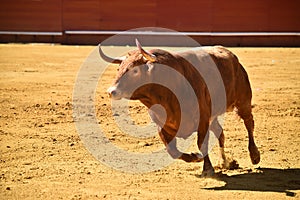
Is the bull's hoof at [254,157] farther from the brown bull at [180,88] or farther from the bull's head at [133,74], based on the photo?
the bull's head at [133,74]

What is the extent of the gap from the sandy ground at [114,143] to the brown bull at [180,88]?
253 mm

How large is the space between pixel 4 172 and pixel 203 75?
1579 mm

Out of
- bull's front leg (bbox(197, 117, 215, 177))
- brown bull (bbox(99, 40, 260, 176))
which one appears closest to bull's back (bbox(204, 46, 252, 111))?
brown bull (bbox(99, 40, 260, 176))

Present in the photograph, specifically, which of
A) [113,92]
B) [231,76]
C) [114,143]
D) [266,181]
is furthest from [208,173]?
[114,143]

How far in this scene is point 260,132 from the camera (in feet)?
20.2

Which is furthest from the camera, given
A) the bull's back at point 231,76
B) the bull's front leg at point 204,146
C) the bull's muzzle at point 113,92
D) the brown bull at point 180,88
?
the bull's back at point 231,76

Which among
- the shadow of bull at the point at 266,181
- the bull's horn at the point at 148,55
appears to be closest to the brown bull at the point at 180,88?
the bull's horn at the point at 148,55

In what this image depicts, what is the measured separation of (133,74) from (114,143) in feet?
5.22

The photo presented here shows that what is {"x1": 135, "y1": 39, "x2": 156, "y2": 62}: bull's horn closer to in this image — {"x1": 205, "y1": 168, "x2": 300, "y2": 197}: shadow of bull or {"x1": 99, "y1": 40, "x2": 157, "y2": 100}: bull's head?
{"x1": 99, "y1": 40, "x2": 157, "y2": 100}: bull's head

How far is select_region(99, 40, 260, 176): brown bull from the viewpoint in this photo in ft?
13.7

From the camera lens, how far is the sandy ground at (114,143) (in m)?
4.13

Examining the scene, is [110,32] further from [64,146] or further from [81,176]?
[81,176]

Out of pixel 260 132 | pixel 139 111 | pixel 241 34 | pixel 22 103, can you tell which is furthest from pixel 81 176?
pixel 241 34

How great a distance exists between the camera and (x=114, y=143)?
5621mm
